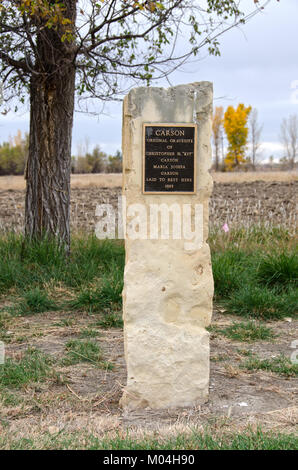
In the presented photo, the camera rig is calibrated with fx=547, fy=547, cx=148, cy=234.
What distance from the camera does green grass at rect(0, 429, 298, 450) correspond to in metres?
3.28

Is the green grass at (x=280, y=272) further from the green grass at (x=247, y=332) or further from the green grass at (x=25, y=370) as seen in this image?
the green grass at (x=25, y=370)

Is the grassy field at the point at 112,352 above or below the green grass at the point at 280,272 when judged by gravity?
below

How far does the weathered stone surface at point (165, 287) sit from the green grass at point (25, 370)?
89cm

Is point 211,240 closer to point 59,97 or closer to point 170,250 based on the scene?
point 59,97

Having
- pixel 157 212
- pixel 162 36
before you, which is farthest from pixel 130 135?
pixel 162 36

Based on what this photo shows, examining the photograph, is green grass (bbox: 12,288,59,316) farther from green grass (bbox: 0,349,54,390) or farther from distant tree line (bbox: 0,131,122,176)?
distant tree line (bbox: 0,131,122,176)

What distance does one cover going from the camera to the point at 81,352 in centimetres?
521

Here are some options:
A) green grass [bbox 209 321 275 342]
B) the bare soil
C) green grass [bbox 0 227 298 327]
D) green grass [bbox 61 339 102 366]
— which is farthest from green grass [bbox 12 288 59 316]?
the bare soil

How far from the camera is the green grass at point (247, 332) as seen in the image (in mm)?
5711

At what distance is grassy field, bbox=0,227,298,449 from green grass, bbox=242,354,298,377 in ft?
0.03

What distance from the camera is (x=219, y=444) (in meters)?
3.34

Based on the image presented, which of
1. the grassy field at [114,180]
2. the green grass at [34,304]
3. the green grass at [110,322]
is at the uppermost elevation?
the grassy field at [114,180]

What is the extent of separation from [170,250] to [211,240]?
4966 millimetres

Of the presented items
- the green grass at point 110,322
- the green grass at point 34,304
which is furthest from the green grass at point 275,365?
the green grass at point 34,304
